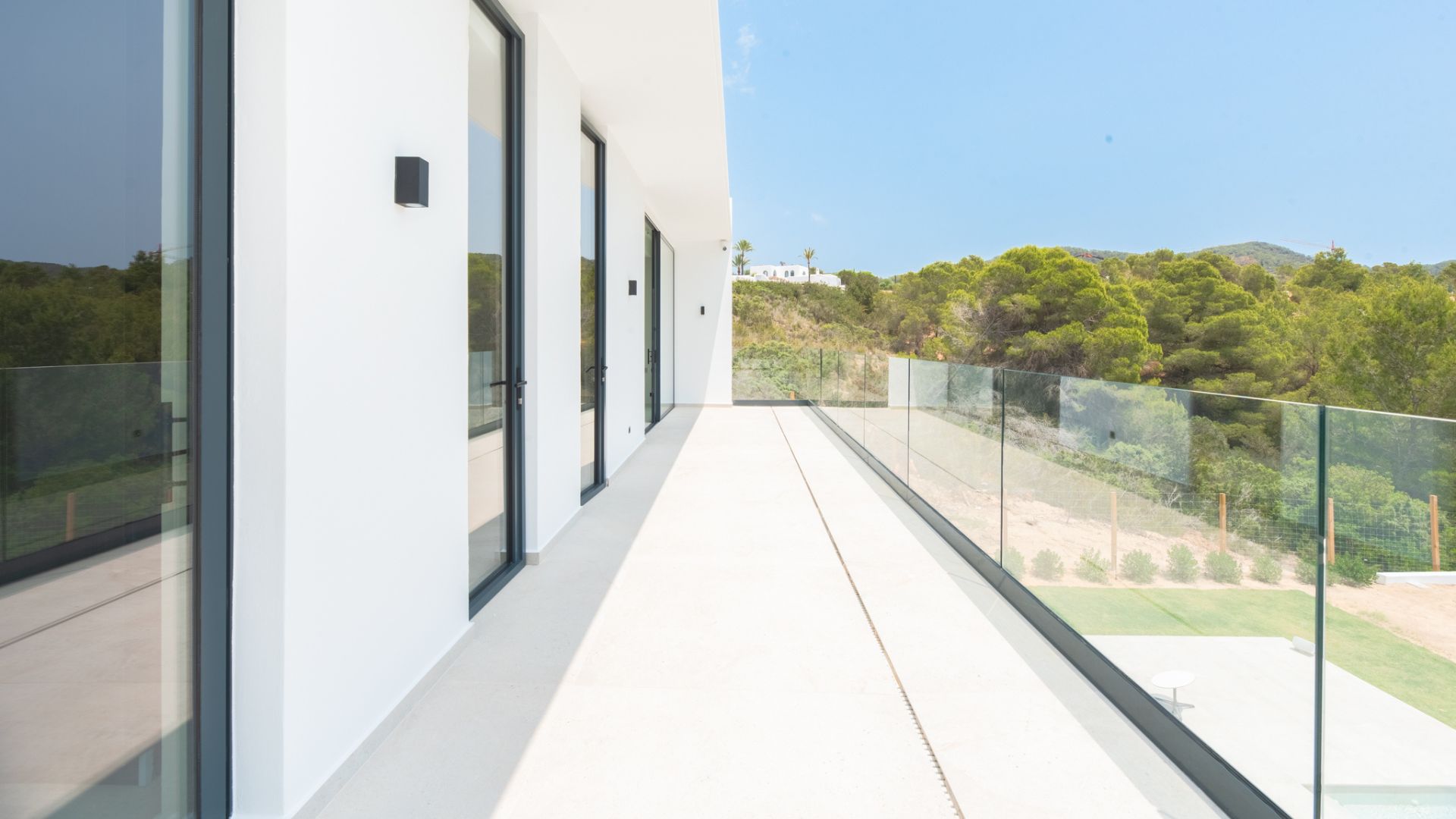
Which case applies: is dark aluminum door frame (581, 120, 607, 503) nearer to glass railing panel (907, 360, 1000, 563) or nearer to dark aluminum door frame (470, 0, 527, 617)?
dark aluminum door frame (470, 0, 527, 617)

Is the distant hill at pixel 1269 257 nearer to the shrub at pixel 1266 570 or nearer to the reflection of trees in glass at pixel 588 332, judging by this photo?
the reflection of trees in glass at pixel 588 332

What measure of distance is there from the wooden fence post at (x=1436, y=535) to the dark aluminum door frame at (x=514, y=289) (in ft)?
10.8

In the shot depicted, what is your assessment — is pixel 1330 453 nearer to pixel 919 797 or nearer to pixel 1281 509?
pixel 1281 509

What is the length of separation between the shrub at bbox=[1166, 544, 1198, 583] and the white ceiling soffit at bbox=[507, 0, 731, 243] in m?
3.17

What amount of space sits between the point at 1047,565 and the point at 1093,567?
392 millimetres

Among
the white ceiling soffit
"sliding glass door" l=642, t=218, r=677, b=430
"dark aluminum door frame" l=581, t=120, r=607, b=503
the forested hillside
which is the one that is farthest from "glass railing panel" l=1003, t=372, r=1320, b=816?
the forested hillside

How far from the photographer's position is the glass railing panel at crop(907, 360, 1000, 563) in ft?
13.0

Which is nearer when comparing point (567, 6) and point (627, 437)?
point (567, 6)

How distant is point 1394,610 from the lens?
4.95 feet

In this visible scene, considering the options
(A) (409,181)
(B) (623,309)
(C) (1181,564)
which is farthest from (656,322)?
(C) (1181,564)

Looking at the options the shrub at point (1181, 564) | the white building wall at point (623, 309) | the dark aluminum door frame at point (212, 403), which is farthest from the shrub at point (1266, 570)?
the white building wall at point (623, 309)

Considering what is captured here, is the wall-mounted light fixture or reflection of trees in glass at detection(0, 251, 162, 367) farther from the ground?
the wall-mounted light fixture

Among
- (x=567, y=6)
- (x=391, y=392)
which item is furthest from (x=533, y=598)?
(x=567, y=6)

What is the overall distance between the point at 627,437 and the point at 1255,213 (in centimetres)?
6743
